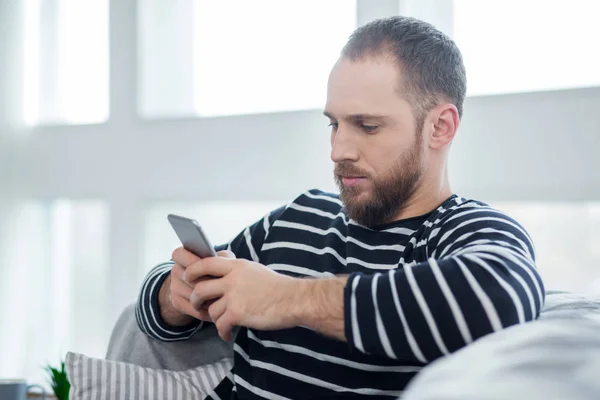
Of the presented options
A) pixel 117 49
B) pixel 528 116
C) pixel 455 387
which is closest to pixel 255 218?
pixel 117 49

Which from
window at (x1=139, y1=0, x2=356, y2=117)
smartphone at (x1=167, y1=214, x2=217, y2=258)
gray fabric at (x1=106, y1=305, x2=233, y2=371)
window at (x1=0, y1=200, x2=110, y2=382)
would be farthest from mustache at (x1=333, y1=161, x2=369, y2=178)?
window at (x1=0, y1=200, x2=110, y2=382)

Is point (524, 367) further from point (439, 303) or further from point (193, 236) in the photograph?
point (193, 236)

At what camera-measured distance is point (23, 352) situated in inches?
106

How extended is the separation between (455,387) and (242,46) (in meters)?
1.87

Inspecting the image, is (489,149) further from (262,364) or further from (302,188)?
(262,364)

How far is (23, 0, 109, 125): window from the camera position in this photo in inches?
105

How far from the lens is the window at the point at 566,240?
175cm

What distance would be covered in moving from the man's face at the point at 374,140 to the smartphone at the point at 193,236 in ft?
1.02

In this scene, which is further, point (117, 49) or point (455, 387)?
point (117, 49)

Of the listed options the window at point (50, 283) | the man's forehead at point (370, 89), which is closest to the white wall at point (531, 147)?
the man's forehead at point (370, 89)

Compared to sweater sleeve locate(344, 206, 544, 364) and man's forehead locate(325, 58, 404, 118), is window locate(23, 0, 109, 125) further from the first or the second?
sweater sleeve locate(344, 206, 544, 364)

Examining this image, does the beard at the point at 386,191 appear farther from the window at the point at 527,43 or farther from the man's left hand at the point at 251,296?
the window at the point at 527,43

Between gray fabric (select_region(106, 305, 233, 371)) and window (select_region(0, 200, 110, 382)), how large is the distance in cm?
111

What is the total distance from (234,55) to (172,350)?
115cm
